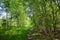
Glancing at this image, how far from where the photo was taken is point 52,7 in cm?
1448

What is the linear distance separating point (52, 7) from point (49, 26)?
5.24 feet

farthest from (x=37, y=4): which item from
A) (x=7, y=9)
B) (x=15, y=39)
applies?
(x=7, y=9)

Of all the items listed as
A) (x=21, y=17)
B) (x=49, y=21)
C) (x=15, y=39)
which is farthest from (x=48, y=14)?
(x=21, y=17)

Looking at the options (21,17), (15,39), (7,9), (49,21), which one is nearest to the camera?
(49,21)

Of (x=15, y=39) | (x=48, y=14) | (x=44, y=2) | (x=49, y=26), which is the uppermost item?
(x=44, y=2)

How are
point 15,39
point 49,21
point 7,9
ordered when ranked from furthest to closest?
point 7,9 < point 15,39 < point 49,21

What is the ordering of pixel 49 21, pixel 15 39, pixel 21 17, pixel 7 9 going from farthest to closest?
1. pixel 21 17
2. pixel 7 9
3. pixel 15 39
4. pixel 49 21

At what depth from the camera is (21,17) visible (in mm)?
35531

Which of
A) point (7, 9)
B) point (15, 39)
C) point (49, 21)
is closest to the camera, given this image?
point (49, 21)

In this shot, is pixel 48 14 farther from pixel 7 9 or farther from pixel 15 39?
pixel 7 9

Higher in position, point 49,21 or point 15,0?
point 15,0

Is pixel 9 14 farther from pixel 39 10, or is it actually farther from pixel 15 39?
pixel 39 10

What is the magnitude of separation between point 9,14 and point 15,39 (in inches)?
452

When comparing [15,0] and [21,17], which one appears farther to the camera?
[21,17]
